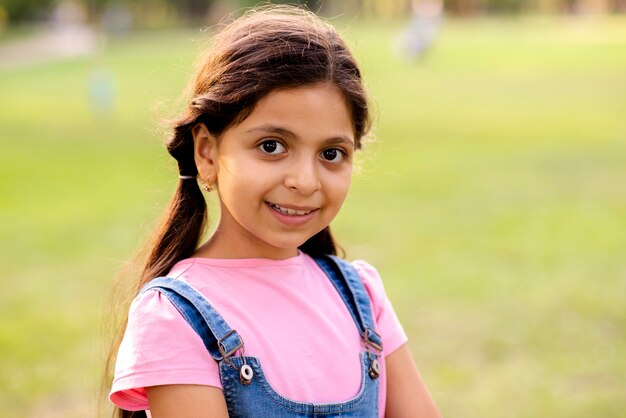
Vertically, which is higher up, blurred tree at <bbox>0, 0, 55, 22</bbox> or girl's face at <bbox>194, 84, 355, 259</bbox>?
blurred tree at <bbox>0, 0, 55, 22</bbox>

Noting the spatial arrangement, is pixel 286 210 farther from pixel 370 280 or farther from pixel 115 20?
pixel 115 20

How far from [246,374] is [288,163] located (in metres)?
0.38

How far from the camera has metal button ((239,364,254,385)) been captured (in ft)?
5.87

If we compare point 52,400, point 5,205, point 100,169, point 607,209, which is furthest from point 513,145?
point 52,400

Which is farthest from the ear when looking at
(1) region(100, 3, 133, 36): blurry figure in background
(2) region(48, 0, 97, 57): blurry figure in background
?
(1) region(100, 3, 133, 36): blurry figure in background

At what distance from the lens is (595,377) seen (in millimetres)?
4156

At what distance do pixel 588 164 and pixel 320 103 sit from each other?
8.32m

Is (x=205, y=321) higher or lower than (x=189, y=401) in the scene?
higher

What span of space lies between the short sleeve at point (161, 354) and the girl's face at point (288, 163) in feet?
0.78

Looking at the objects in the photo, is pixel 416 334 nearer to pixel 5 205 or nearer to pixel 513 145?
pixel 5 205

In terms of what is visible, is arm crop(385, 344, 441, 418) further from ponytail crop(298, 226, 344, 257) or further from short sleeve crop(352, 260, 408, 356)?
ponytail crop(298, 226, 344, 257)

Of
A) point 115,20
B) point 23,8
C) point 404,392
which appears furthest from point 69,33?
point 404,392

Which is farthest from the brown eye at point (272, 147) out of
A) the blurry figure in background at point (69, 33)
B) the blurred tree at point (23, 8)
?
the blurred tree at point (23, 8)

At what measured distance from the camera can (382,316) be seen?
6.88 feet
